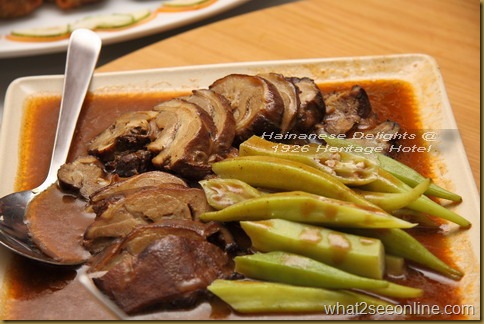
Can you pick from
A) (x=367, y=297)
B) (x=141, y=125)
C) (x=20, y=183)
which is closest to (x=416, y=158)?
(x=367, y=297)

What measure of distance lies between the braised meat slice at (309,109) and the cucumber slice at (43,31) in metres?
2.53

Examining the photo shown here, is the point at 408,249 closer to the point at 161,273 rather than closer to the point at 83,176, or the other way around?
the point at 161,273

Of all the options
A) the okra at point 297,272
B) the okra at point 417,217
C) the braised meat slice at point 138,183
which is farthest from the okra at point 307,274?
the braised meat slice at point 138,183

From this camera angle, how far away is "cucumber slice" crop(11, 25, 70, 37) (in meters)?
5.52

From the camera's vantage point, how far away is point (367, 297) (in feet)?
9.83

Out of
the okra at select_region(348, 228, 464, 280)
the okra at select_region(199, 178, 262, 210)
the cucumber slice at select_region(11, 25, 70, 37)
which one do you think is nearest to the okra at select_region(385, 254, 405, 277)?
the okra at select_region(348, 228, 464, 280)

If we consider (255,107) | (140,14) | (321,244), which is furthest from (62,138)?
(140,14)

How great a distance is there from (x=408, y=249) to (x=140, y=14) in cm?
359

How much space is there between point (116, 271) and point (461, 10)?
13.1 ft

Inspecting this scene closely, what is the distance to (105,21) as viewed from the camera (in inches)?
224

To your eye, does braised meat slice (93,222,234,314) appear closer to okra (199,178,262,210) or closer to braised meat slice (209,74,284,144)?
okra (199,178,262,210)

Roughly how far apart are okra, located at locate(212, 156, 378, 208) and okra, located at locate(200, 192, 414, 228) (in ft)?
0.34

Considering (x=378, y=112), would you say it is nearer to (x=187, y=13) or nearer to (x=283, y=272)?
(x=283, y=272)

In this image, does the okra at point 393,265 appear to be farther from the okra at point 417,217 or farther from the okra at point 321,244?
the okra at point 417,217
